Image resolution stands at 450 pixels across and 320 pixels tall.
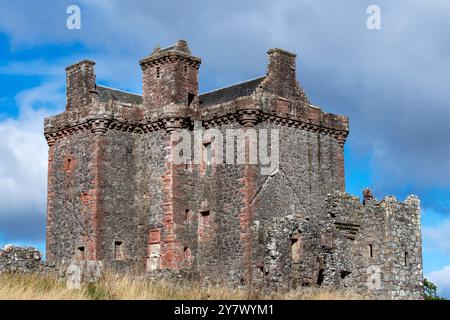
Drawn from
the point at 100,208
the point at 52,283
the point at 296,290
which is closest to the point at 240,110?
the point at 100,208

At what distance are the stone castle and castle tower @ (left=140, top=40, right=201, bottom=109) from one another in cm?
→ 6

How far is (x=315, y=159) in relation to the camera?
4356 cm

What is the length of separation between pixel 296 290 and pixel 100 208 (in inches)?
562

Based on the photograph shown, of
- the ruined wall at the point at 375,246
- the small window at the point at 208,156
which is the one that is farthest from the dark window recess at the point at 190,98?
the ruined wall at the point at 375,246

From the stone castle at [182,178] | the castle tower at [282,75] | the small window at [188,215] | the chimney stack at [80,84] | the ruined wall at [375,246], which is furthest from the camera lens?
the chimney stack at [80,84]

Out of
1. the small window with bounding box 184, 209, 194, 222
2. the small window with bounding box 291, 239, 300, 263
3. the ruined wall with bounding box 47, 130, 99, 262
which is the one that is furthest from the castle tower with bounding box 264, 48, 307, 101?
the small window with bounding box 291, 239, 300, 263

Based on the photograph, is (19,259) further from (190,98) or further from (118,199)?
(190,98)

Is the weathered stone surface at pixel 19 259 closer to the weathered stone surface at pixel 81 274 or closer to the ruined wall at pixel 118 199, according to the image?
the weathered stone surface at pixel 81 274

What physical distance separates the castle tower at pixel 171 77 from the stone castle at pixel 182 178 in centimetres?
6

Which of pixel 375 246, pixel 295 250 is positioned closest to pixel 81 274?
pixel 295 250

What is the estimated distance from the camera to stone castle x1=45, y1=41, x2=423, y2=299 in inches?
1575

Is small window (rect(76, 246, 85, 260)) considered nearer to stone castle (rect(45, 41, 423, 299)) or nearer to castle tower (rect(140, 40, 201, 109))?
stone castle (rect(45, 41, 423, 299))

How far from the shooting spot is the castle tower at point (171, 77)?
43094 millimetres

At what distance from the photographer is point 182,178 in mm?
41719
